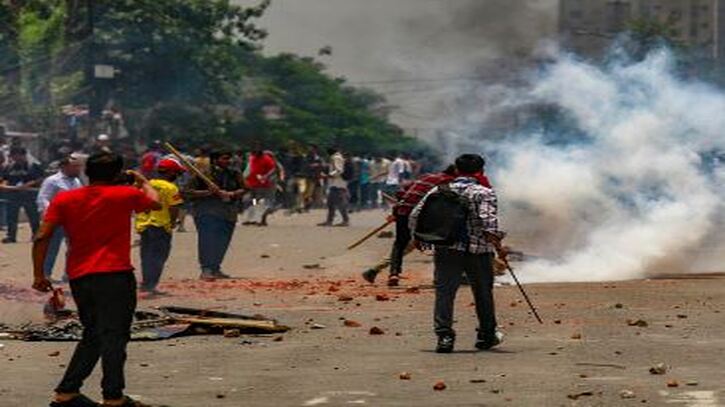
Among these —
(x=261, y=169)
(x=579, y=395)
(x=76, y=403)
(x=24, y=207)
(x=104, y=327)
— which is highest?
(x=261, y=169)

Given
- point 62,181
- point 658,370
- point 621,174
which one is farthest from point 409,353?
point 621,174

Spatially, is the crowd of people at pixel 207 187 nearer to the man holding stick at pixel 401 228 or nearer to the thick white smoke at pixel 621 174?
A: the man holding stick at pixel 401 228

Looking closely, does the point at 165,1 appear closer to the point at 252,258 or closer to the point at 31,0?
the point at 31,0

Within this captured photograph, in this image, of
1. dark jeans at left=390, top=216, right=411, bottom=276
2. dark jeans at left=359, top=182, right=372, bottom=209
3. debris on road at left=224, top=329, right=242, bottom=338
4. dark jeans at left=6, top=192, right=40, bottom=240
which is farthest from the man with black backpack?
dark jeans at left=359, top=182, right=372, bottom=209

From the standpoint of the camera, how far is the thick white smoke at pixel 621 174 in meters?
24.1

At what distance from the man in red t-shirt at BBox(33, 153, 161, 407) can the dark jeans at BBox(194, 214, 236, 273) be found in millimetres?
11009

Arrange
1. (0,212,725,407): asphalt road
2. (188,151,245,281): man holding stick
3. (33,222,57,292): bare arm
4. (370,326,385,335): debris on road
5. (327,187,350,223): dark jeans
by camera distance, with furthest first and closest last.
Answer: (327,187,350,223): dark jeans → (188,151,245,281): man holding stick → (370,326,385,335): debris on road → (0,212,725,407): asphalt road → (33,222,57,292): bare arm

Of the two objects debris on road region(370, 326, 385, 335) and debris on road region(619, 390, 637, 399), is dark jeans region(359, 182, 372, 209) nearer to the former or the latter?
debris on road region(370, 326, 385, 335)

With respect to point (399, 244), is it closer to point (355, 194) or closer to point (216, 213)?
point (216, 213)

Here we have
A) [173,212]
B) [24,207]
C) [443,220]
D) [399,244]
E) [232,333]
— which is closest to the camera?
[443,220]

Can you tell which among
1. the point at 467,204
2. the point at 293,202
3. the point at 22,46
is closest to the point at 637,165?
the point at 467,204

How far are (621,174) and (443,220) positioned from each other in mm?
11454

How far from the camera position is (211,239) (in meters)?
22.3

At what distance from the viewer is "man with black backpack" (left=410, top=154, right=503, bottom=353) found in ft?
46.8
